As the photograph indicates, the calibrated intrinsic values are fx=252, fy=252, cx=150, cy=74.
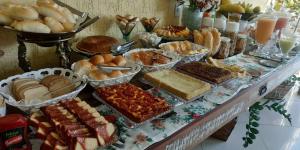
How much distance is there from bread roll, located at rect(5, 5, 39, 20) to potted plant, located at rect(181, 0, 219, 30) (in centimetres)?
84

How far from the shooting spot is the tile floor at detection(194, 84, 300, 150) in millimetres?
1608

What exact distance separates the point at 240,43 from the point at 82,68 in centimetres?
89

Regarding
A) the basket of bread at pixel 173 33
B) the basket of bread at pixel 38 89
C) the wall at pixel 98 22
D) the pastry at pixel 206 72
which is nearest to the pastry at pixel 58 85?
the basket of bread at pixel 38 89

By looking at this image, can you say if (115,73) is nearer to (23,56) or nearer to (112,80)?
(112,80)

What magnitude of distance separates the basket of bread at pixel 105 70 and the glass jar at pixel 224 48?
Answer: 1.76ft

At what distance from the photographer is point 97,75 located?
0.77m

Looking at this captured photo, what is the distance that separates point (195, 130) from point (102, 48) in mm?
450

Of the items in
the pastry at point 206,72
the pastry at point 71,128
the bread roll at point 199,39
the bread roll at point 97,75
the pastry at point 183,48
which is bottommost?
the pastry at point 71,128

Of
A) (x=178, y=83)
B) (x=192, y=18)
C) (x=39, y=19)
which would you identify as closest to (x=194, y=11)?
(x=192, y=18)

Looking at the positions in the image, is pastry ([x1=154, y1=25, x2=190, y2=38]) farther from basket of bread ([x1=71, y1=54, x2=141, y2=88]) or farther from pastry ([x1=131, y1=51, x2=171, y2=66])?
basket of bread ([x1=71, y1=54, x2=141, y2=88])

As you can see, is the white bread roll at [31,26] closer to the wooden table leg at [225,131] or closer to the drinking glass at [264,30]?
the drinking glass at [264,30]

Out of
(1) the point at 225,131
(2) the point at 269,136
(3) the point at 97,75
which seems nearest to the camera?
(3) the point at 97,75

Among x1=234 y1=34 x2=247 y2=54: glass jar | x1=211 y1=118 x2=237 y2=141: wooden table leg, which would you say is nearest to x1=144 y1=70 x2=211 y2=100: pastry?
x1=234 y1=34 x2=247 y2=54: glass jar

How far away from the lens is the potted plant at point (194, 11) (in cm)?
132
